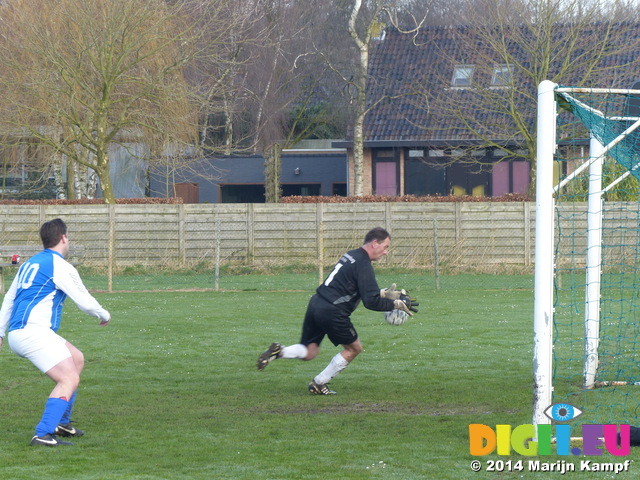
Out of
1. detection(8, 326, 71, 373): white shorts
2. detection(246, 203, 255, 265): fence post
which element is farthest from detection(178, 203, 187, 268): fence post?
detection(8, 326, 71, 373): white shorts

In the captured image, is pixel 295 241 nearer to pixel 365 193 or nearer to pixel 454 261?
pixel 454 261

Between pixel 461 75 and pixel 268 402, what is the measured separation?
25.1 meters

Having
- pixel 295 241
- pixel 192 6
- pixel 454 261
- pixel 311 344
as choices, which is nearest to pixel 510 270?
pixel 454 261

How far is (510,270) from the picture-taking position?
24.0 meters

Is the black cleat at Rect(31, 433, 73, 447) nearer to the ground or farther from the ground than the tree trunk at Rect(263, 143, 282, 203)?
nearer to the ground

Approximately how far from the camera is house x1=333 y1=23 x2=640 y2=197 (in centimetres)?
3031

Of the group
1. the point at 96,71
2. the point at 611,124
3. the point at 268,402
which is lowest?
the point at 268,402

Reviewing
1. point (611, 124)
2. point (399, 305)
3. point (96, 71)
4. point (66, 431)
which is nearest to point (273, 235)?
point (96, 71)

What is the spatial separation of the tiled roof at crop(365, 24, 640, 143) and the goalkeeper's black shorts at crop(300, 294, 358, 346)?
2045 centimetres

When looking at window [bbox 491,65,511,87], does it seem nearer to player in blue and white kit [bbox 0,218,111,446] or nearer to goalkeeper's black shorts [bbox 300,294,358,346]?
goalkeeper's black shorts [bbox 300,294,358,346]

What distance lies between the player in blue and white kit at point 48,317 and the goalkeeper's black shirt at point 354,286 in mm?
→ 2375

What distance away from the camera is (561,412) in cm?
657

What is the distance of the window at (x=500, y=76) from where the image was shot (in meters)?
26.4

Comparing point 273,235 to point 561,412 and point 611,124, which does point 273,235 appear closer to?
Answer: point 611,124
